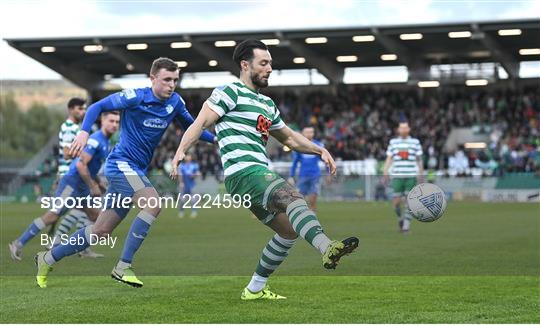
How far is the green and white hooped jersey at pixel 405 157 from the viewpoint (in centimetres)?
1870

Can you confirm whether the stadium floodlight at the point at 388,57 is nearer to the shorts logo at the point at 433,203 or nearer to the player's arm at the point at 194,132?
the shorts logo at the point at 433,203

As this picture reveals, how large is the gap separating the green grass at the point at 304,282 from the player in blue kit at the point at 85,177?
1.83ft

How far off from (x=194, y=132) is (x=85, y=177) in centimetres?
552

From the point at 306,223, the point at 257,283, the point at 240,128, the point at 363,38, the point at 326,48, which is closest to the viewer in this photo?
the point at 306,223

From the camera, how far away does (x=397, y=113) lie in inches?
1880

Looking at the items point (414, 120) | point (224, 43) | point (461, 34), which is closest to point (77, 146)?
point (461, 34)

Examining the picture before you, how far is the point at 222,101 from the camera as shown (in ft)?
25.4

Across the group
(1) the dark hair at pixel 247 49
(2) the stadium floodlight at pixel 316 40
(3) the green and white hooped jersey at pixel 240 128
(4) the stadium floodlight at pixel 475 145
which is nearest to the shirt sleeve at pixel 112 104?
(3) the green and white hooped jersey at pixel 240 128

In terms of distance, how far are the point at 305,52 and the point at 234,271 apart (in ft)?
114

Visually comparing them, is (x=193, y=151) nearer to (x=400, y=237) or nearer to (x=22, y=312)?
(x=400, y=237)

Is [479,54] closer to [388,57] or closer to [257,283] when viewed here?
[388,57]

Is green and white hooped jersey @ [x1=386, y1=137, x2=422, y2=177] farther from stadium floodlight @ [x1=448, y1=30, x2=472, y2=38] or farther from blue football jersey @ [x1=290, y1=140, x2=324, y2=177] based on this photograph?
stadium floodlight @ [x1=448, y1=30, x2=472, y2=38]

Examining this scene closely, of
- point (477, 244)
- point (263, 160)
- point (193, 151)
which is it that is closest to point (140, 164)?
point (263, 160)

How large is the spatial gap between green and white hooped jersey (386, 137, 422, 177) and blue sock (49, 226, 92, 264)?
10.4m
